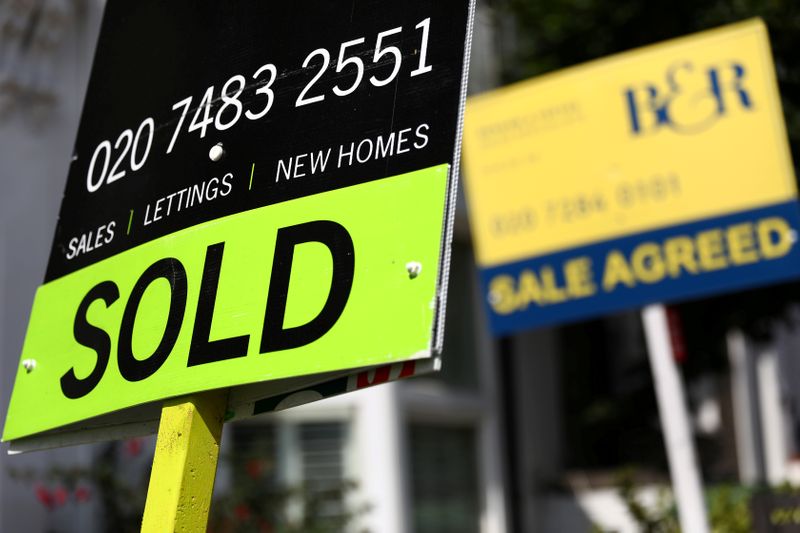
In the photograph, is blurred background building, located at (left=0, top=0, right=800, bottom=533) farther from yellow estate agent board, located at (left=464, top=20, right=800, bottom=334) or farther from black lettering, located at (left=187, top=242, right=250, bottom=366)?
black lettering, located at (left=187, top=242, right=250, bottom=366)

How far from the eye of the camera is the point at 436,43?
312cm

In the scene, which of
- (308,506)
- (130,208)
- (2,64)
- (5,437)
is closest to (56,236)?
(130,208)

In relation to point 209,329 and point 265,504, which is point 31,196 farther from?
point 209,329

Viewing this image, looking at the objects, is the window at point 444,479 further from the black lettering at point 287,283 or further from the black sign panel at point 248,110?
the black lettering at point 287,283

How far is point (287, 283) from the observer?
302 centimetres

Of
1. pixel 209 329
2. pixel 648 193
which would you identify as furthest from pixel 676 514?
pixel 209 329

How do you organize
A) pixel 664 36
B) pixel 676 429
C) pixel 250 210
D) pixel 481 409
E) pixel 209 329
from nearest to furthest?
pixel 209 329 < pixel 250 210 < pixel 676 429 < pixel 664 36 < pixel 481 409

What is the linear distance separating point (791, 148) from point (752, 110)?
2771mm

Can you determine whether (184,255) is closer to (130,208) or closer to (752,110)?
(130,208)

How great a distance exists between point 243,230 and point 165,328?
331 millimetres

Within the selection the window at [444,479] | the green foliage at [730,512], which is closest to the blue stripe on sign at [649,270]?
the green foliage at [730,512]

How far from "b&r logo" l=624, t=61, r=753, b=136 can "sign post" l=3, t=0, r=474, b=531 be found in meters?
4.23

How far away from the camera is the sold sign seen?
2.87m

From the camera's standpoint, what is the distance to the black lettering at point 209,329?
299 cm
